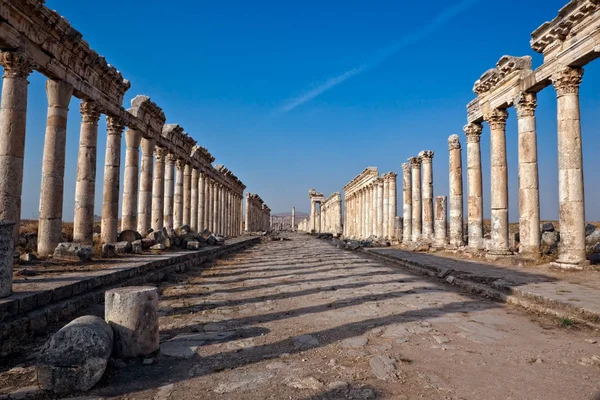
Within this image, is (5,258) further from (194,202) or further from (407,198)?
(407,198)

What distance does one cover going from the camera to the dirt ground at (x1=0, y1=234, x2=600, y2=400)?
3820 millimetres

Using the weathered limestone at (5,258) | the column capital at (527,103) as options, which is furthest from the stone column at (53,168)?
the column capital at (527,103)

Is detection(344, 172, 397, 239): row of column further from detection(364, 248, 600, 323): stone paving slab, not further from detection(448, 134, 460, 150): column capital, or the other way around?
detection(364, 248, 600, 323): stone paving slab

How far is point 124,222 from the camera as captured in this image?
18.1 meters

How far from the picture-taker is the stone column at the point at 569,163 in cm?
1199

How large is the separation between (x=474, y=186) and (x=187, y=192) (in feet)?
61.5

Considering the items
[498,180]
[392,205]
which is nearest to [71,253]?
[498,180]

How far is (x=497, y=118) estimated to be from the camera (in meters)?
16.8

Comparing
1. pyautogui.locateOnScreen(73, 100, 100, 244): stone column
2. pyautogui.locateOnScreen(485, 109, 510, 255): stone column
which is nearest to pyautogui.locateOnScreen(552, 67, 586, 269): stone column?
pyautogui.locateOnScreen(485, 109, 510, 255): stone column

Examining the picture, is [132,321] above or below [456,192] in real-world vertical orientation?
below

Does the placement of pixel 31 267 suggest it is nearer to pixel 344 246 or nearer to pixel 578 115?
pixel 578 115

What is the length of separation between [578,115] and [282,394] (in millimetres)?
12838

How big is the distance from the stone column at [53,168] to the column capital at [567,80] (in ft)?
49.8

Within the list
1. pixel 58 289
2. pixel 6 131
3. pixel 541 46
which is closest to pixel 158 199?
pixel 6 131
